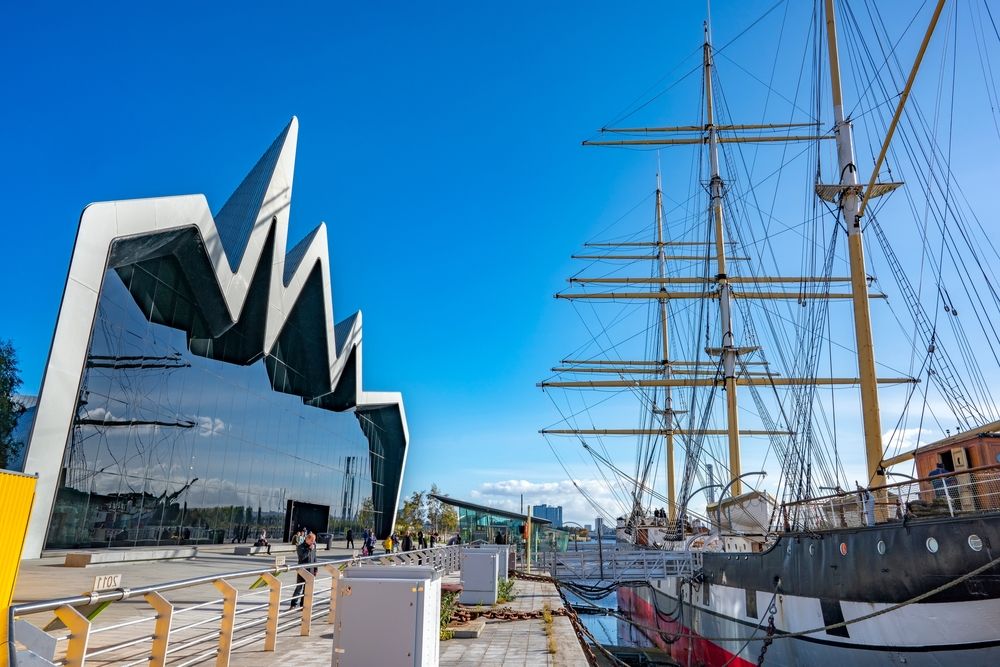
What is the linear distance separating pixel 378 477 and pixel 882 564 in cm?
3853

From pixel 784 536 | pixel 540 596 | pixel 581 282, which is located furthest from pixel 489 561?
pixel 581 282

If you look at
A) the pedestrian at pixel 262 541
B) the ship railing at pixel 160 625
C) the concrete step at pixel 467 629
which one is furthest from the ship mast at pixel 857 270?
the pedestrian at pixel 262 541

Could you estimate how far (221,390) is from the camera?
24.5 metres

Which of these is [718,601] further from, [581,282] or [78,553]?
[581,282]

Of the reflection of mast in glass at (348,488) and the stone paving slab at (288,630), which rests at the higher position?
the reflection of mast in glass at (348,488)

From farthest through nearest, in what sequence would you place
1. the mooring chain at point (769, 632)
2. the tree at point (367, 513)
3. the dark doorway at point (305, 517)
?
the tree at point (367, 513)
the dark doorway at point (305, 517)
the mooring chain at point (769, 632)

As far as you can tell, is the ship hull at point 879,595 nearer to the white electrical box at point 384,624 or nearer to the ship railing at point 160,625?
the white electrical box at point 384,624

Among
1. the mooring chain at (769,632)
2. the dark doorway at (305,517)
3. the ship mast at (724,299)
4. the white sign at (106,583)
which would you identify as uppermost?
the ship mast at (724,299)

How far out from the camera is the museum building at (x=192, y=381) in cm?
1650

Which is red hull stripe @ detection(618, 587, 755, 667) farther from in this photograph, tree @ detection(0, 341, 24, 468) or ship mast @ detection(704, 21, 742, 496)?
tree @ detection(0, 341, 24, 468)

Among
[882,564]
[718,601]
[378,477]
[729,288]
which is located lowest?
[718,601]

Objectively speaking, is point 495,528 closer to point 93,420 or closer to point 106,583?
point 93,420

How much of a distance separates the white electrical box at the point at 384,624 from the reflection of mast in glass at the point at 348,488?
34.6 m

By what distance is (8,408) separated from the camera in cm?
1727
